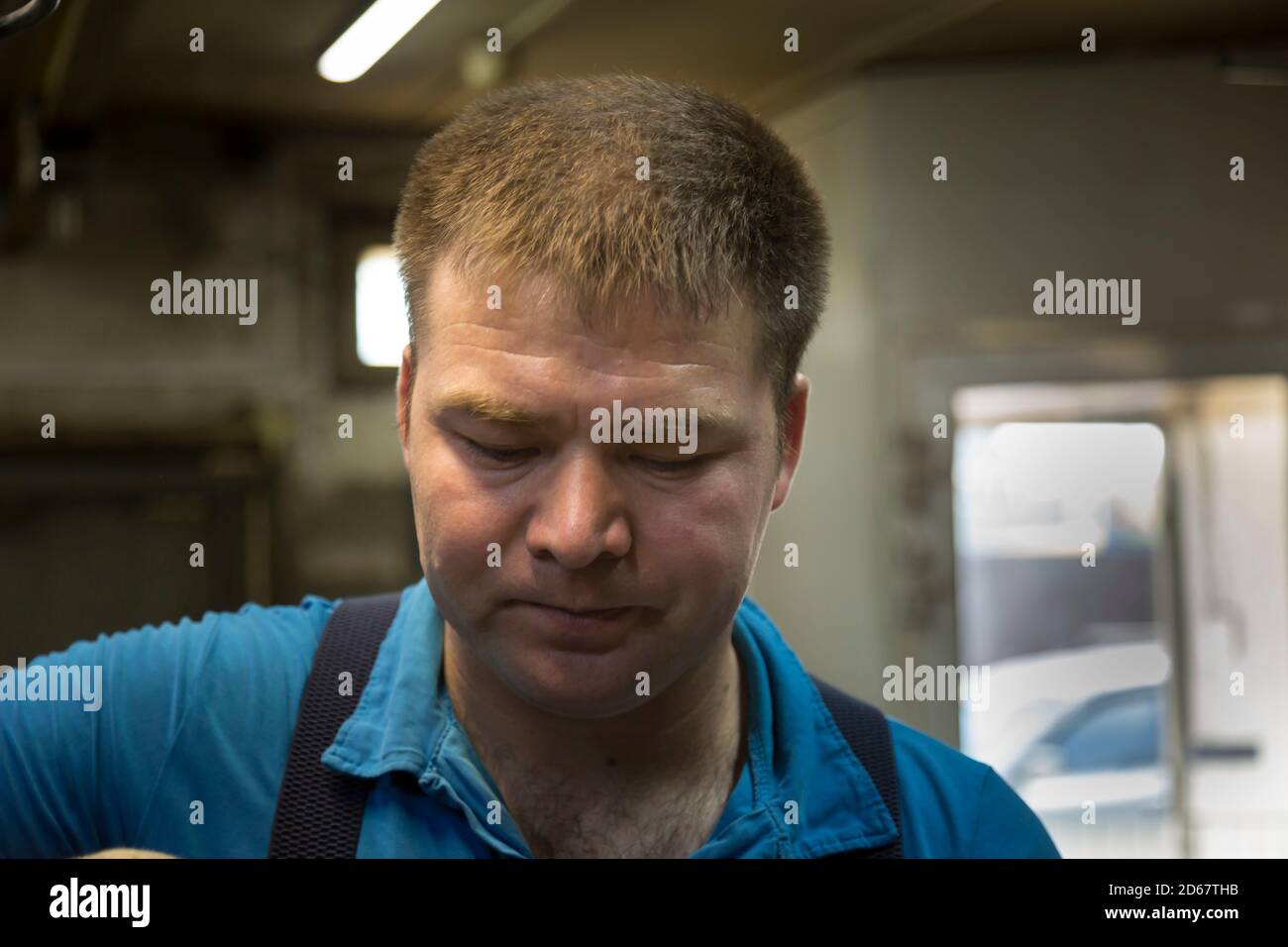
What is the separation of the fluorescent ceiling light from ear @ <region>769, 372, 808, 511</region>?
0.33 meters

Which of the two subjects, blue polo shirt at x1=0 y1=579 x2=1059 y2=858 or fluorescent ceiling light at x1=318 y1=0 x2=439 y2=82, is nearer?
blue polo shirt at x1=0 y1=579 x2=1059 y2=858

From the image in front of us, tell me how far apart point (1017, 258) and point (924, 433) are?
0.18m

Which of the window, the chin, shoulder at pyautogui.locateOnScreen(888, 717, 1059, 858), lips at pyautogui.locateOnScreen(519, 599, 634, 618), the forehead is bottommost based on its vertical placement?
shoulder at pyautogui.locateOnScreen(888, 717, 1059, 858)

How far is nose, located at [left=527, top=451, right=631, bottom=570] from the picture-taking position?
53 cm

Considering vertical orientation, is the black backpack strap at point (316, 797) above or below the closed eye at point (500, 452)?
below

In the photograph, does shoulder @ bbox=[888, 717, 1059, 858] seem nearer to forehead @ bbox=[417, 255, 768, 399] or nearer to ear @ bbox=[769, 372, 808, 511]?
ear @ bbox=[769, 372, 808, 511]

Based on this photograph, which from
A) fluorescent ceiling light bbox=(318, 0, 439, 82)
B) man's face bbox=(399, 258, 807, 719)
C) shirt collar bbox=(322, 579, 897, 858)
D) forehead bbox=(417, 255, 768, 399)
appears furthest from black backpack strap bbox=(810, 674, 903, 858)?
fluorescent ceiling light bbox=(318, 0, 439, 82)

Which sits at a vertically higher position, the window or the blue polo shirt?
the window

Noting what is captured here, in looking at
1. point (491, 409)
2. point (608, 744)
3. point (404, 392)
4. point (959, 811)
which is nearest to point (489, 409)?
point (491, 409)

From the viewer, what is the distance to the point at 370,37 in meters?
0.70

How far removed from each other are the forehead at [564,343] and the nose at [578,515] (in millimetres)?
39

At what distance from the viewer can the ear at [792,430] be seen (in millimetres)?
638

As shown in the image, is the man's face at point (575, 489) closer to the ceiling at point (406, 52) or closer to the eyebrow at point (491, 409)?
the eyebrow at point (491, 409)

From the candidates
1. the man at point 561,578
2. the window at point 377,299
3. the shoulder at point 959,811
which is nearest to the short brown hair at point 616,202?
the man at point 561,578
